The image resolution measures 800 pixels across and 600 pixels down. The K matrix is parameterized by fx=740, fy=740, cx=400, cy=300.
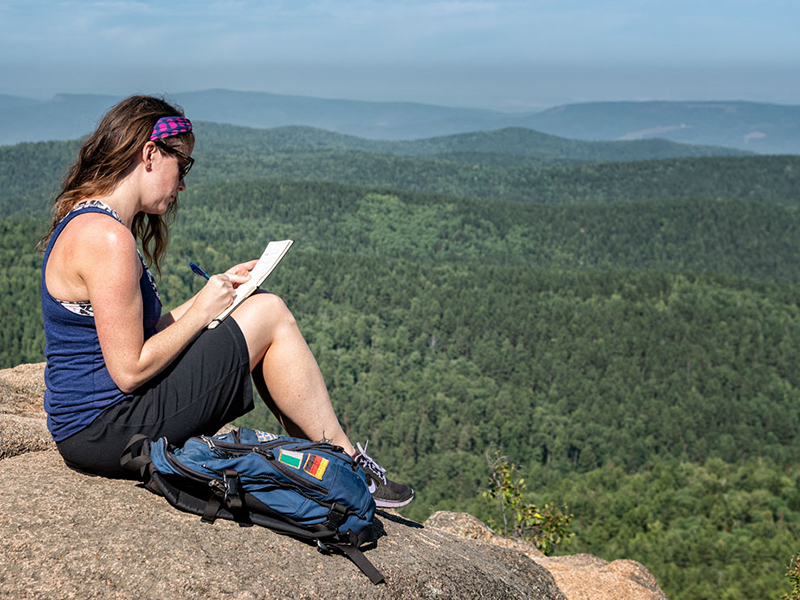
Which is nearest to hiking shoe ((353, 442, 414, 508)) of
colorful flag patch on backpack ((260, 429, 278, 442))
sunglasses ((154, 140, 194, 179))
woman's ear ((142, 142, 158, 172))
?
colorful flag patch on backpack ((260, 429, 278, 442))

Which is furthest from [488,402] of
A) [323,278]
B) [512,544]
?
[512,544]

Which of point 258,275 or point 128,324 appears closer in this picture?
point 128,324

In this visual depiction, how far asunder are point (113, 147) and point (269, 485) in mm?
2695

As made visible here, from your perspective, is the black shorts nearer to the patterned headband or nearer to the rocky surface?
the rocky surface

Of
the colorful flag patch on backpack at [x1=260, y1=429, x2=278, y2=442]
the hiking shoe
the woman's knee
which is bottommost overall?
the hiking shoe

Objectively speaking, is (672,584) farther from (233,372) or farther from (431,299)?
(431,299)

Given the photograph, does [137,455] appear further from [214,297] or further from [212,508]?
[214,297]

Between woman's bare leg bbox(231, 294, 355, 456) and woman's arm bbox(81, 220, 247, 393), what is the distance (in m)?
0.55

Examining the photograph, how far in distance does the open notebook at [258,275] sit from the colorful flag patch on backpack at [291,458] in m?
1.12

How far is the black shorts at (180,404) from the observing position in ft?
17.6

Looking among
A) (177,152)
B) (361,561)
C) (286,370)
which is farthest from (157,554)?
(177,152)

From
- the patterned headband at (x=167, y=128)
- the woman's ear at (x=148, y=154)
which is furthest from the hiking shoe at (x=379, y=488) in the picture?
the patterned headband at (x=167, y=128)

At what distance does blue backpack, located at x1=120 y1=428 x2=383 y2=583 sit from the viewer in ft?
17.0

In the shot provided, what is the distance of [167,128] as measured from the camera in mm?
5418
